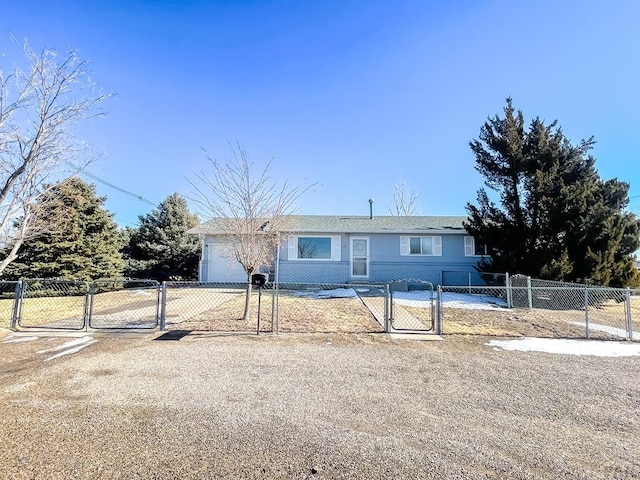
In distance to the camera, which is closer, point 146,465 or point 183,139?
point 146,465

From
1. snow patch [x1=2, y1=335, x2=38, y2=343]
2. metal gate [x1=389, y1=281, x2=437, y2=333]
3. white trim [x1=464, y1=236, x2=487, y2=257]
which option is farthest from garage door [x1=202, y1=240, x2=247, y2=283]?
white trim [x1=464, y1=236, x2=487, y2=257]

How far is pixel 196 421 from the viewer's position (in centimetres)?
292

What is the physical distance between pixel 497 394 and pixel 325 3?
9258 mm

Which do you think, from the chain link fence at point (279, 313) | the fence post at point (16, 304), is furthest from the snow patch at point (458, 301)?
the fence post at point (16, 304)

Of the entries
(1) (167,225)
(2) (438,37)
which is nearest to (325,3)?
(2) (438,37)

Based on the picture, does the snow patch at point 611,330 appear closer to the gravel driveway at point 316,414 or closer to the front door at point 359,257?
the gravel driveway at point 316,414

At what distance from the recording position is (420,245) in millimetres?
15516

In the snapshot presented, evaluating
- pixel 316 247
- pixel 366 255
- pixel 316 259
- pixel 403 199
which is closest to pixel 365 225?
pixel 366 255

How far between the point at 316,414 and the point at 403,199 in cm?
2761

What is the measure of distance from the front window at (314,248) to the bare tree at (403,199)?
1475cm

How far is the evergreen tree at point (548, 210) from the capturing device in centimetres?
1088

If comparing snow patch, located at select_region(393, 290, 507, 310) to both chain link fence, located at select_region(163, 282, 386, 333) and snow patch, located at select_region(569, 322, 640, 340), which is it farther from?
snow patch, located at select_region(569, 322, 640, 340)

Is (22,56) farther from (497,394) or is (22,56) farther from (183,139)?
(497,394)

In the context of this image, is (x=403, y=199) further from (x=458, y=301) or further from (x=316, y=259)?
(x=458, y=301)
